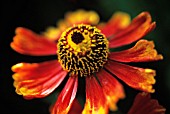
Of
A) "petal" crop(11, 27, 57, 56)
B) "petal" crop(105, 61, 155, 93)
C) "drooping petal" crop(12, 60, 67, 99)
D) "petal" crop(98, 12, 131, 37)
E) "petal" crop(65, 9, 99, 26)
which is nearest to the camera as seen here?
"petal" crop(105, 61, 155, 93)

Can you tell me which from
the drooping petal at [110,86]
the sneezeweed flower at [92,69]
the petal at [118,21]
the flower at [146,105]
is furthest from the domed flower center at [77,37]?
the petal at [118,21]

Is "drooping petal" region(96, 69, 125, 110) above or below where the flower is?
above

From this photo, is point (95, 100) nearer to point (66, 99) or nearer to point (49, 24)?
point (66, 99)

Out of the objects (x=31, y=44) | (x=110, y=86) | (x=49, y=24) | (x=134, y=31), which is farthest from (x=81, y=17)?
(x=110, y=86)

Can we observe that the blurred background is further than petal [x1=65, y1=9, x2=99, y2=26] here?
No

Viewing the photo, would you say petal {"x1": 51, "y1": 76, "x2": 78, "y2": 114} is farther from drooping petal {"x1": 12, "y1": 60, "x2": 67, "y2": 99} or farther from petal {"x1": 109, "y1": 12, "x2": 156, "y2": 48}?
petal {"x1": 109, "y1": 12, "x2": 156, "y2": 48}

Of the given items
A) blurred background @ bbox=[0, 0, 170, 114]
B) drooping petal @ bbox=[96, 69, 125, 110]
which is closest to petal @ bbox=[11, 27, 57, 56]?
blurred background @ bbox=[0, 0, 170, 114]

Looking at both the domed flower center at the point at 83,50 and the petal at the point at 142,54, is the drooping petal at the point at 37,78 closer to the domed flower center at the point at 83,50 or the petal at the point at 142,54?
the domed flower center at the point at 83,50
